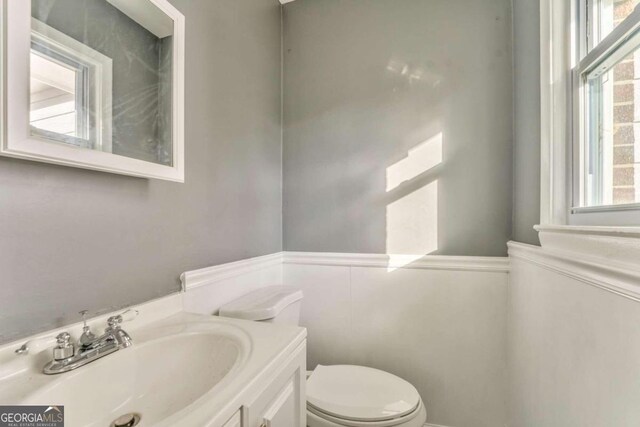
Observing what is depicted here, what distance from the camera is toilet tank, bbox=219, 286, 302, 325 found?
3.63 ft

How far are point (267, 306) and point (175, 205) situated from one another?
0.53 metres

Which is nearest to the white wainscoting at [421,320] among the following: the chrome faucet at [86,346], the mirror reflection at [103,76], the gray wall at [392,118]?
the gray wall at [392,118]

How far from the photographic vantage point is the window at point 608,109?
678mm

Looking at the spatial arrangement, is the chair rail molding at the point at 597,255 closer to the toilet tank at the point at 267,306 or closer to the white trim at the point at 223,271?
the toilet tank at the point at 267,306

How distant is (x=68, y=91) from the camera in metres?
0.66

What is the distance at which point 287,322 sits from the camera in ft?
4.13

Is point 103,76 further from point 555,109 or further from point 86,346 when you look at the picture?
point 555,109

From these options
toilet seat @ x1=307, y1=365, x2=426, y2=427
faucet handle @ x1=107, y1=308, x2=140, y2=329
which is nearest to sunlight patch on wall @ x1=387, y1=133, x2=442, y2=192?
toilet seat @ x1=307, y1=365, x2=426, y2=427

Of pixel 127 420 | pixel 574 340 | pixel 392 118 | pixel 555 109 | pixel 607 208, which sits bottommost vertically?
pixel 127 420

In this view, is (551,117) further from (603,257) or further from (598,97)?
(603,257)

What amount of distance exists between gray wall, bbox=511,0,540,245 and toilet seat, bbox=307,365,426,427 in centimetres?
81

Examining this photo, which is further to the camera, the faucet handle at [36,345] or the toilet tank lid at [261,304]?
the toilet tank lid at [261,304]

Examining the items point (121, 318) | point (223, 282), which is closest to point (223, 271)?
point (223, 282)

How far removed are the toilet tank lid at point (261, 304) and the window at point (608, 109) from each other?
110 cm
